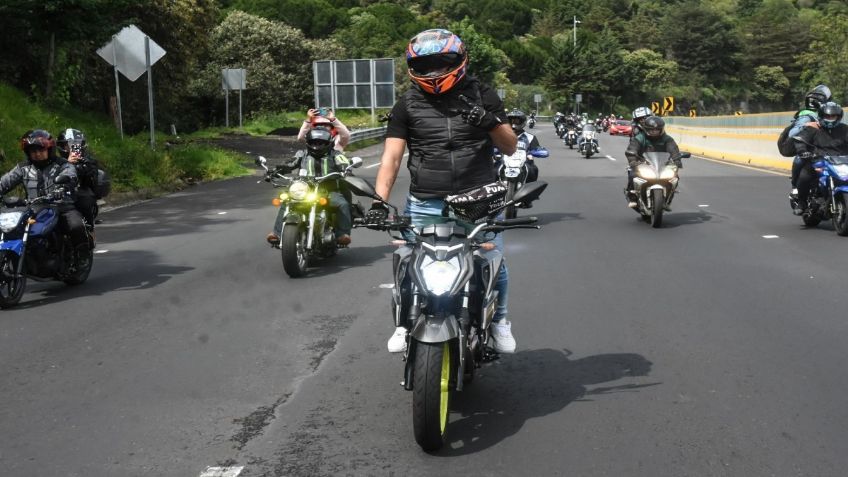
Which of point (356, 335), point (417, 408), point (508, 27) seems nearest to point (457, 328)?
point (417, 408)

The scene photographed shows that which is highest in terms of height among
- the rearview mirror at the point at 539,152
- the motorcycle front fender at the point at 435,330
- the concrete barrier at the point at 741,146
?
the rearview mirror at the point at 539,152

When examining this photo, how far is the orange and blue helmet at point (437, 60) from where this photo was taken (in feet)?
17.9

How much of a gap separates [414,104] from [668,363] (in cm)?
249

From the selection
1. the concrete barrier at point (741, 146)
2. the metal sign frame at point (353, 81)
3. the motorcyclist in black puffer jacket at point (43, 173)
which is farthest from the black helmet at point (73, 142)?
the metal sign frame at point (353, 81)

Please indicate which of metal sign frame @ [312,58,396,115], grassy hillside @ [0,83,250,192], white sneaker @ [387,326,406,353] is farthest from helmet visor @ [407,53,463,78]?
metal sign frame @ [312,58,396,115]

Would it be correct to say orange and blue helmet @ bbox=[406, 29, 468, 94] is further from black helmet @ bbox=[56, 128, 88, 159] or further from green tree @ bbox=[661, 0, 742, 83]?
green tree @ bbox=[661, 0, 742, 83]

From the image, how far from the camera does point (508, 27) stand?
165 metres

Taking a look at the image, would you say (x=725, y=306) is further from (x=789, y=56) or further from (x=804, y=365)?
(x=789, y=56)

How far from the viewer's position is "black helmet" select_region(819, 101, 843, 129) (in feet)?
44.3

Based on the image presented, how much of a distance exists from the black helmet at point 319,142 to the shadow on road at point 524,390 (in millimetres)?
4997

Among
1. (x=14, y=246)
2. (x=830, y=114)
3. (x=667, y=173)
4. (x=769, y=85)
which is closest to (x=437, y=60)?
(x=14, y=246)

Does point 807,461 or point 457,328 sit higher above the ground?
point 457,328

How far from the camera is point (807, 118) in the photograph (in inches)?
581

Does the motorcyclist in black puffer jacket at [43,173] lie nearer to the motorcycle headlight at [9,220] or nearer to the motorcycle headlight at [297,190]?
the motorcycle headlight at [9,220]
